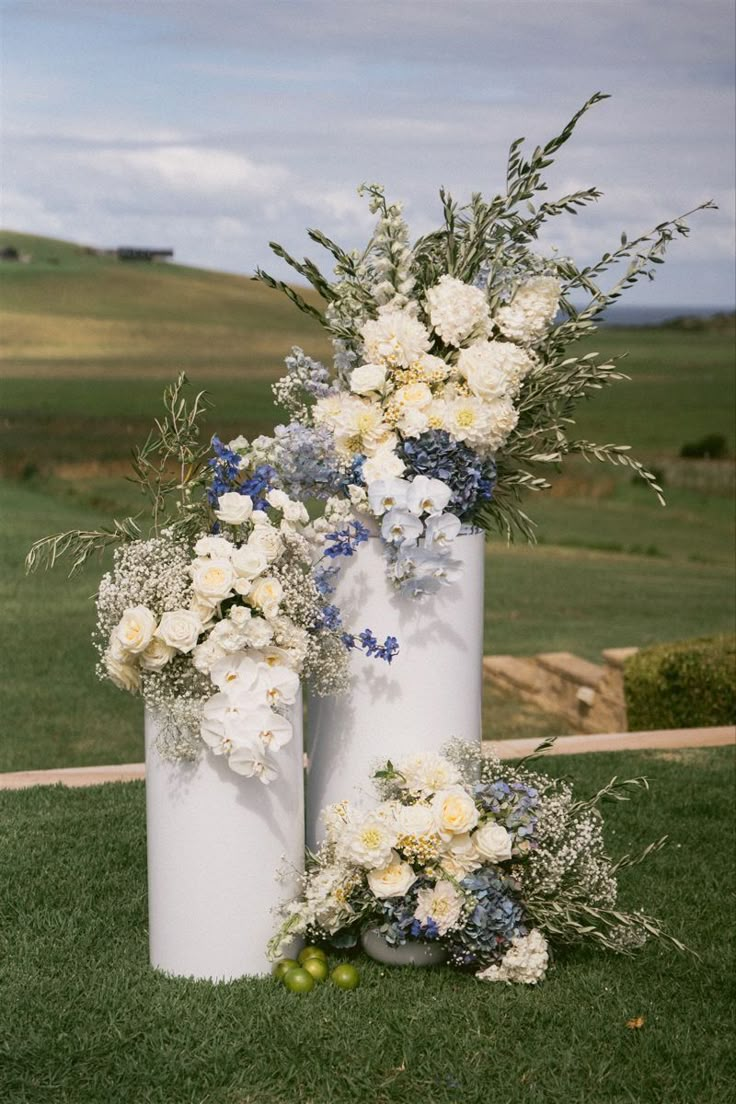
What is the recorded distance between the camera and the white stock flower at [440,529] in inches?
118

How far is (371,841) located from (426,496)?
0.77 m

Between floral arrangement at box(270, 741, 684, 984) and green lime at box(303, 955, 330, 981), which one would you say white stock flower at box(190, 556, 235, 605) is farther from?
green lime at box(303, 955, 330, 981)

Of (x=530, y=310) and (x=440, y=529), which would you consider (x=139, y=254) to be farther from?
(x=440, y=529)

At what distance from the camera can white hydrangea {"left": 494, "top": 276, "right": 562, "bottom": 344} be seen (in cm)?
310

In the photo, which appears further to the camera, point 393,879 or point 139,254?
point 139,254

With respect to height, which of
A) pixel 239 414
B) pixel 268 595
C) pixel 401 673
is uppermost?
pixel 268 595

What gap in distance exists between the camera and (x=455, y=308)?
9.95 feet

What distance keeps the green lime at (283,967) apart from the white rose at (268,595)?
2.71 feet

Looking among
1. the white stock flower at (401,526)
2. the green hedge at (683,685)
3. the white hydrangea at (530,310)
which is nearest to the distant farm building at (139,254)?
the green hedge at (683,685)

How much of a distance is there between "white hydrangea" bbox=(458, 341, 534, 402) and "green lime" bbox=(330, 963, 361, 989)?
4.35 feet

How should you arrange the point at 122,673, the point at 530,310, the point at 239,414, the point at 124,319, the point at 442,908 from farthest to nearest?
the point at 124,319 → the point at 239,414 → the point at 530,310 → the point at 442,908 → the point at 122,673

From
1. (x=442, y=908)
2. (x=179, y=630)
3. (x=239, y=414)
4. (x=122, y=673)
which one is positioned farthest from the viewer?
(x=239, y=414)

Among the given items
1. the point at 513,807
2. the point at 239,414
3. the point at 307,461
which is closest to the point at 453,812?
the point at 513,807

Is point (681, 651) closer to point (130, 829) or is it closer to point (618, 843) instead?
point (618, 843)
